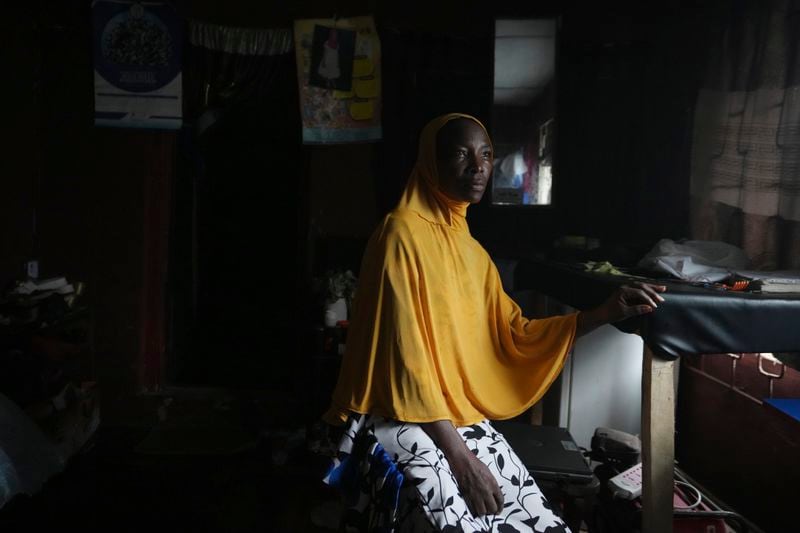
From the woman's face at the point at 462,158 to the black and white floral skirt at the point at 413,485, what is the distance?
2.09 ft

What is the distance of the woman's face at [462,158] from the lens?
1355 millimetres

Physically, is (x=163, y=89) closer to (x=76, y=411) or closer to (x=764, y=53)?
(x=76, y=411)

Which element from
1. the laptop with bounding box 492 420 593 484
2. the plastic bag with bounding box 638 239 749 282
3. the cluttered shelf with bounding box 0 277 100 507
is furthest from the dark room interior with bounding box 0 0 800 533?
the laptop with bounding box 492 420 593 484

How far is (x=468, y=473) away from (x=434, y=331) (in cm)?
35

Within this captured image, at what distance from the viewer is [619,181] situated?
306 cm

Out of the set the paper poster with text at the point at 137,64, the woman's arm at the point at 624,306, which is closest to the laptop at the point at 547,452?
the woman's arm at the point at 624,306

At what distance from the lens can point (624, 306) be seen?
1.39 m

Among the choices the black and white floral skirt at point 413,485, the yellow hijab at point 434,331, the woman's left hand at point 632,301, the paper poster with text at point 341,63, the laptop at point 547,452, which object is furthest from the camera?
the paper poster with text at point 341,63

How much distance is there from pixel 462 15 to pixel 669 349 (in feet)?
8.29

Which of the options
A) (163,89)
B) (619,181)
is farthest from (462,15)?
(163,89)

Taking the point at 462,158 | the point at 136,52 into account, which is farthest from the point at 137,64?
the point at 462,158

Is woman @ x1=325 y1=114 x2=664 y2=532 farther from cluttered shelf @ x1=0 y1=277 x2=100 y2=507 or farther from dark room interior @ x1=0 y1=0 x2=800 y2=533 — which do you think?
cluttered shelf @ x1=0 y1=277 x2=100 y2=507

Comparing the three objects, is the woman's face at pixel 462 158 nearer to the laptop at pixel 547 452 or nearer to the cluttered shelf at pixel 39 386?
the laptop at pixel 547 452

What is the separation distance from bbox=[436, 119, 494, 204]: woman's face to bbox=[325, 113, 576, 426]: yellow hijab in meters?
0.03
